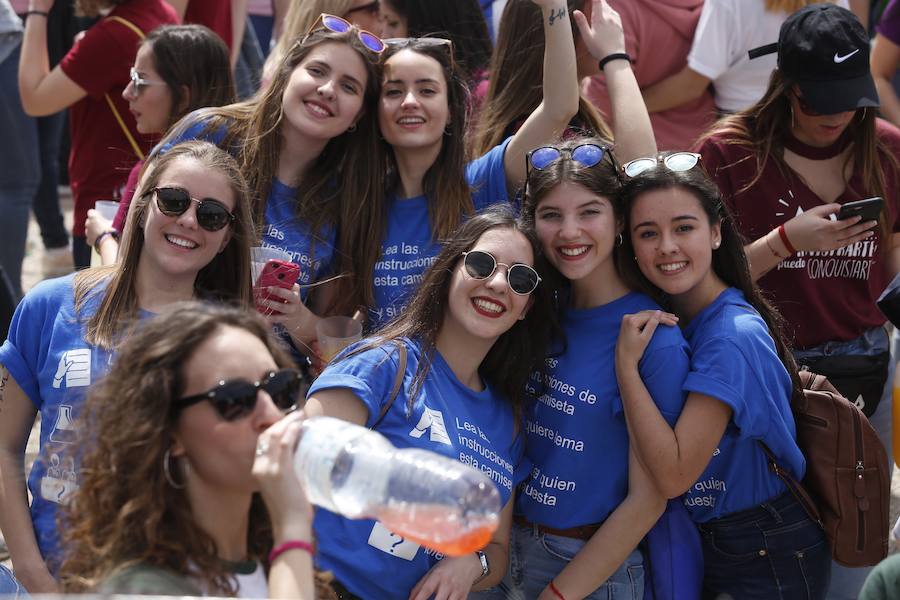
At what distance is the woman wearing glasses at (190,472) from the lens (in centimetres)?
203

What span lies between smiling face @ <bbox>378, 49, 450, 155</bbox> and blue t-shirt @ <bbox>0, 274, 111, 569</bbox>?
1144 millimetres

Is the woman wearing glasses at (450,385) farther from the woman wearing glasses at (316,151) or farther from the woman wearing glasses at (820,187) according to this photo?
the woman wearing glasses at (820,187)

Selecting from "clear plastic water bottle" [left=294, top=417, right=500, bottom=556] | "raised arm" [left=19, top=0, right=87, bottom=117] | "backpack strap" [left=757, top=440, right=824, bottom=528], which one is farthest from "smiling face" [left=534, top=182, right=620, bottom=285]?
"raised arm" [left=19, top=0, right=87, bottom=117]

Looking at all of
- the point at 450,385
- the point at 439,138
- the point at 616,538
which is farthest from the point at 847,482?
the point at 439,138

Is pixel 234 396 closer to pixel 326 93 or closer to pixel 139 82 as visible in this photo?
pixel 326 93

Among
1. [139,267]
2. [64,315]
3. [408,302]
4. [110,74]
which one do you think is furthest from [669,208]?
[110,74]

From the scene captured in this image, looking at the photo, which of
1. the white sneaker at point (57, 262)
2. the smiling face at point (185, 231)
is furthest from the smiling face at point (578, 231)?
the white sneaker at point (57, 262)

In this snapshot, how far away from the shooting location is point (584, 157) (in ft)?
10.5

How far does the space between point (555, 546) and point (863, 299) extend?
1418 mm

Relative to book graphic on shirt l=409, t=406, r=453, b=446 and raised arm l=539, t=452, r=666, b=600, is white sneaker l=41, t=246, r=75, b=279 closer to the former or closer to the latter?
book graphic on shirt l=409, t=406, r=453, b=446

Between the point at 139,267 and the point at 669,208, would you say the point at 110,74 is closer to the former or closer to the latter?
the point at 139,267

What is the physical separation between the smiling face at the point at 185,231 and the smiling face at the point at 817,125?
5.89ft

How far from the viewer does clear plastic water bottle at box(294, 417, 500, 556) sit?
7.00 ft

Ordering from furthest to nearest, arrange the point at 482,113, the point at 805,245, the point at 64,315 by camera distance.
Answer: the point at 482,113, the point at 805,245, the point at 64,315
